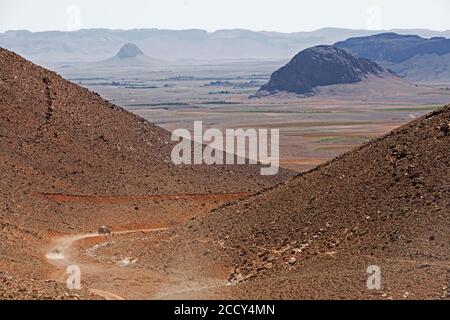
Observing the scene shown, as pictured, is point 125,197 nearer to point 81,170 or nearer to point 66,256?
point 81,170

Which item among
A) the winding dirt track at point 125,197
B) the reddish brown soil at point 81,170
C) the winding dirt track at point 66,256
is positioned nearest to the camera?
the winding dirt track at point 66,256

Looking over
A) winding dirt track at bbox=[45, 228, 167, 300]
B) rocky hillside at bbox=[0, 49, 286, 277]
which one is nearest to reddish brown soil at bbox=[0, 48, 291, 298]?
rocky hillside at bbox=[0, 49, 286, 277]

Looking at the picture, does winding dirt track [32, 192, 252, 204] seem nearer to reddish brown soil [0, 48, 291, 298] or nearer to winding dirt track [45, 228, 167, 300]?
reddish brown soil [0, 48, 291, 298]

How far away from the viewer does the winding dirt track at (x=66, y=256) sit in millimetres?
30261

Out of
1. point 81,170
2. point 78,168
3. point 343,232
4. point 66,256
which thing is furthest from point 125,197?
point 343,232

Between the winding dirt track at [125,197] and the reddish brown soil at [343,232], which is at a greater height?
the reddish brown soil at [343,232]

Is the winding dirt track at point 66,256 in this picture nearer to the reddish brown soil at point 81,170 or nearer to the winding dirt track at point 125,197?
the reddish brown soil at point 81,170

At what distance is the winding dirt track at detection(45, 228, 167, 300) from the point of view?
3026cm

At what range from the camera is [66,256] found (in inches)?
1410

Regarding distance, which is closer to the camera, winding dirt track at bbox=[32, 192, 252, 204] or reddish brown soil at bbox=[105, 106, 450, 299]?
reddish brown soil at bbox=[105, 106, 450, 299]

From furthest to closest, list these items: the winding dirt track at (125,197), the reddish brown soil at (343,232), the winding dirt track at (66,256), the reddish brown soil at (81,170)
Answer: the winding dirt track at (125,197), the reddish brown soil at (81,170), the winding dirt track at (66,256), the reddish brown soil at (343,232)

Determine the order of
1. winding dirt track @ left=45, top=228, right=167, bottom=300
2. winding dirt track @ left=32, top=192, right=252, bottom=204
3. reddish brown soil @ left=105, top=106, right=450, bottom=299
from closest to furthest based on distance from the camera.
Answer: reddish brown soil @ left=105, top=106, right=450, bottom=299
winding dirt track @ left=45, top=228, right=167, bottom=300
winding dirt track @ left=32, top=192, right=252, bottom=204

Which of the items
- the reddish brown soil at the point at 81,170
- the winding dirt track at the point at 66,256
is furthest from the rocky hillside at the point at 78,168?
the winding dirt track at the point at 66,256

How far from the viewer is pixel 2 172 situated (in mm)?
45031
